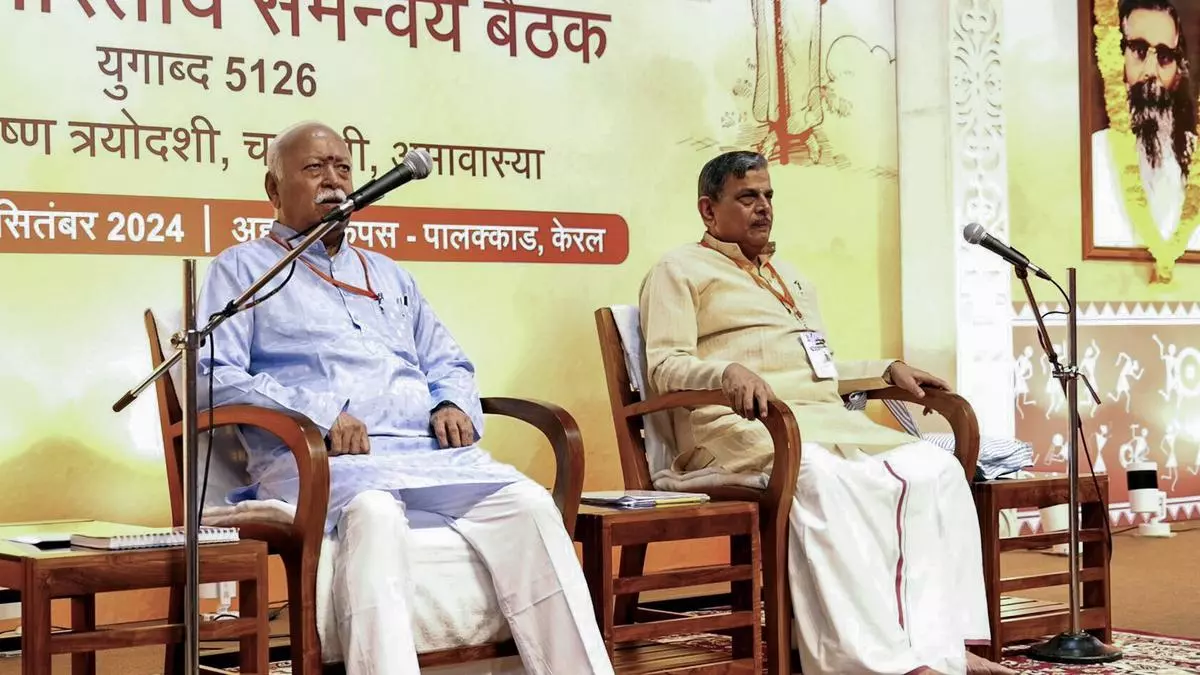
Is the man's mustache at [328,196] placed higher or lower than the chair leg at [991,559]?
higher

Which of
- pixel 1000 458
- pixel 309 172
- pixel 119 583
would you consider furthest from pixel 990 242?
pixel 119 583

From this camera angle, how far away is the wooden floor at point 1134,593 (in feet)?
14.1

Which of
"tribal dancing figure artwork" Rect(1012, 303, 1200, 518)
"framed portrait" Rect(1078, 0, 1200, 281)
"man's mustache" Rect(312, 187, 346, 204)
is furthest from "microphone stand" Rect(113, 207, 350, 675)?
"framed portrait" Rect(1078, 0, 1200, 281)

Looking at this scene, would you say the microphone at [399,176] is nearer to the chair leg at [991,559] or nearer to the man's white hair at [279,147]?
the man's white hair at [279,147]

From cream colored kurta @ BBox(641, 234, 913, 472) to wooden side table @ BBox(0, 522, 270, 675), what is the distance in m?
1.50

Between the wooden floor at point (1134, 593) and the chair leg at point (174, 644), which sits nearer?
the chair leg at point (174, 644)

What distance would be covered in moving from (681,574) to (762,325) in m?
0.93

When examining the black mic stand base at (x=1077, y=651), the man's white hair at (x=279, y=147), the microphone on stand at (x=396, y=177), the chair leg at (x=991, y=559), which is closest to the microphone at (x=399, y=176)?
the microphone on stand at (x=396, y=177)

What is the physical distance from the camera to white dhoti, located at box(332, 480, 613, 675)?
3.14m

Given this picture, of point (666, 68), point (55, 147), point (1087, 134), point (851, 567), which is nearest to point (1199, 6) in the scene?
point (1087, 134)

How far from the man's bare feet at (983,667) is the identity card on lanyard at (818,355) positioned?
92cm

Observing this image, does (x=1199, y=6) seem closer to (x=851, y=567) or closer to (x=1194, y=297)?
(x=1194, y=297)

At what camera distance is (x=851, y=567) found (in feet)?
12.8

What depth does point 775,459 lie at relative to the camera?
13.0 feet
